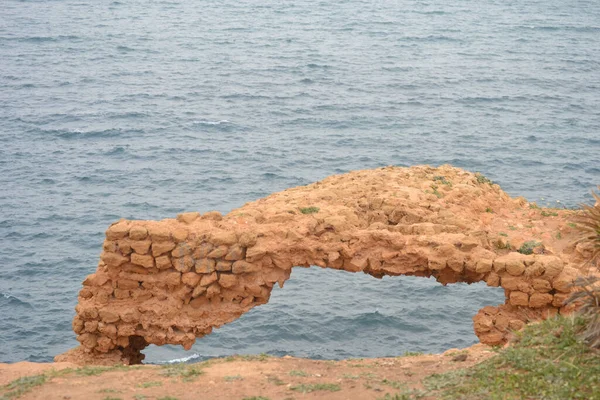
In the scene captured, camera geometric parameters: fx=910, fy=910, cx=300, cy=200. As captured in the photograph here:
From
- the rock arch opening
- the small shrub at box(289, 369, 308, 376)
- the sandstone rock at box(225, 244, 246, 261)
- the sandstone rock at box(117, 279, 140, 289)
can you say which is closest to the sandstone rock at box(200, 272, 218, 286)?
the sandstone rock at box(225, 244, 246, 261)

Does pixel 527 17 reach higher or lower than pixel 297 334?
higher

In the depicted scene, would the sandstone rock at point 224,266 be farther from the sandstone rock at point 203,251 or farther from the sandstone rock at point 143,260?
the sandstone rock at point 143,260

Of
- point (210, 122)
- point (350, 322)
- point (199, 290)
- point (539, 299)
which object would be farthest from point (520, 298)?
point (210, 122)

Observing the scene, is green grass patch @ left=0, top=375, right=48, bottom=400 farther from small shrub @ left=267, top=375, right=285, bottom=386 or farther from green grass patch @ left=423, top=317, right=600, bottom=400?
green grass patch @ left=423, top=317, right=600, bottom=400

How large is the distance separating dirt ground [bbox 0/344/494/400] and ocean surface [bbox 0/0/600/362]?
35.5ft

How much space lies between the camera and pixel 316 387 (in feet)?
48.7

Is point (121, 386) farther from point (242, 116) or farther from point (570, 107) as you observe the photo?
point (570, 107)

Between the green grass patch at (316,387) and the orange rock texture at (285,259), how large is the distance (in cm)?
414

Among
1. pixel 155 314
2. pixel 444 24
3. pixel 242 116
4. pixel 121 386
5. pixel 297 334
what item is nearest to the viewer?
pixel 121 386

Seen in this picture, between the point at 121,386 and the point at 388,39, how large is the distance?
5353cm

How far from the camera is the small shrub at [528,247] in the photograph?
1861 cm

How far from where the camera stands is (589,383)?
12.6 metres

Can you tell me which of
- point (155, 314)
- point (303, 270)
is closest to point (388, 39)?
point (303, 270)

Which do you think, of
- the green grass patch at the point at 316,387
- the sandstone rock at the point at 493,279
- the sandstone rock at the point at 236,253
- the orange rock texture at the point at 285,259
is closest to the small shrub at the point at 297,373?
the green grass patch at the point at 316,387
